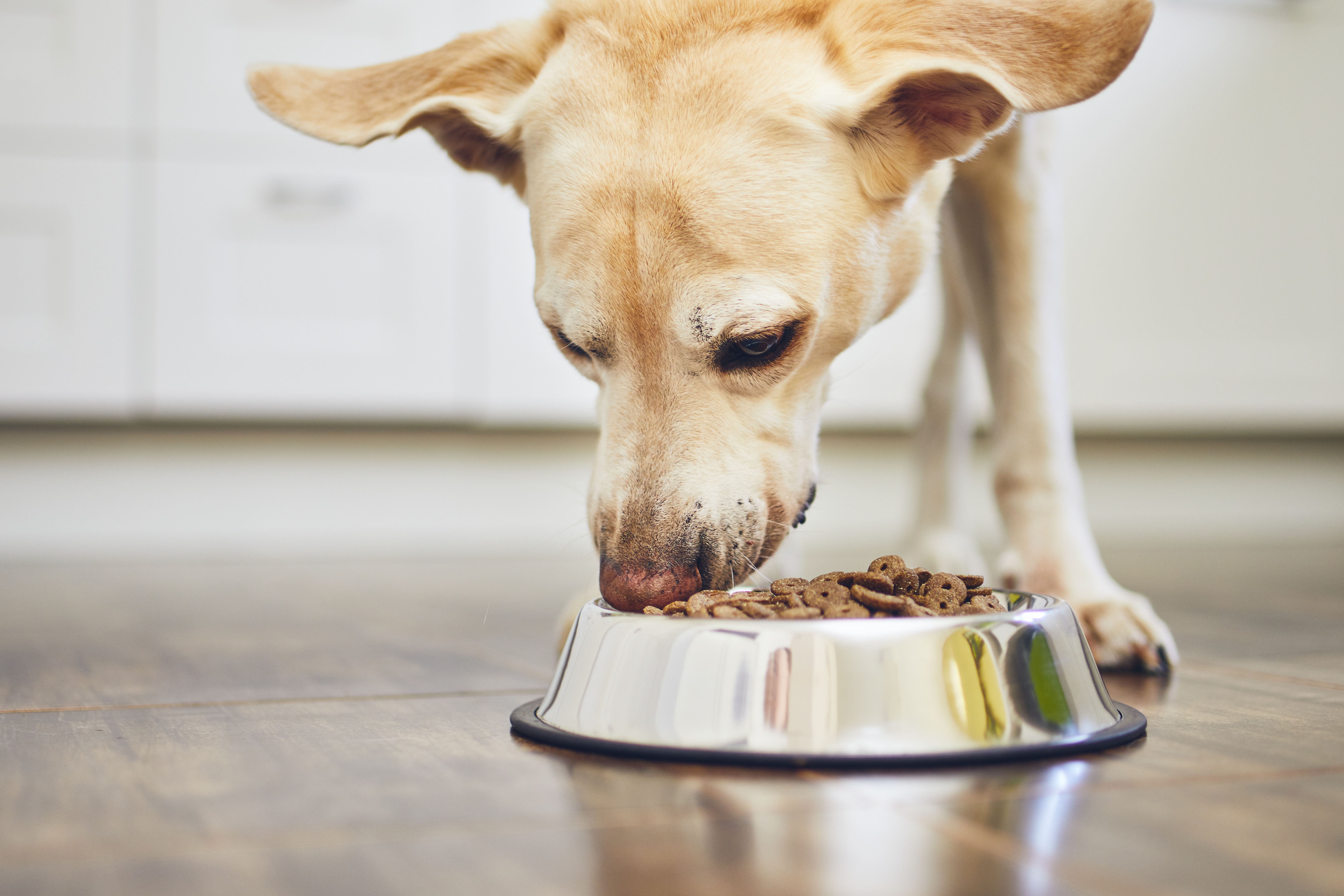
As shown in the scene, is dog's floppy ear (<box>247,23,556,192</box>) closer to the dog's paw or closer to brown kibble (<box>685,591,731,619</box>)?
brown kibble (<box>685,591,731,619</box>)

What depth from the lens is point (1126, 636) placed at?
52.2 inches

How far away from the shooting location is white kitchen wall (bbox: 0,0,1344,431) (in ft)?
9.53

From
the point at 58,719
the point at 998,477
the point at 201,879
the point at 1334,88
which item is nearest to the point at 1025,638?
the point at 201,879

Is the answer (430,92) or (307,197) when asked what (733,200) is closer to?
(430,92)

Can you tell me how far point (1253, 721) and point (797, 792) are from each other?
470mm

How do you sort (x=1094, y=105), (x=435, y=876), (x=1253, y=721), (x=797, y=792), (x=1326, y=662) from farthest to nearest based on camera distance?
(x=1094, y=105) < (x=1326, y=662) < (x=1253, y=721) < (x=797, y=792) < (x=435, y=876)

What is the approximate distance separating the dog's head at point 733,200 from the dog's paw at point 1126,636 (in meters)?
0.34

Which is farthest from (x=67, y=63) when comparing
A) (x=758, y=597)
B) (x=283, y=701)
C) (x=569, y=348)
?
(x=758, y=597)

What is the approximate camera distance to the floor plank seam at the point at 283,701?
3.68 feet

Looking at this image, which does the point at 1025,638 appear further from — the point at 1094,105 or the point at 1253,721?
the point at 1094,105

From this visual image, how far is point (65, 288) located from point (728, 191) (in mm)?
2264

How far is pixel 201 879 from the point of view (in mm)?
637

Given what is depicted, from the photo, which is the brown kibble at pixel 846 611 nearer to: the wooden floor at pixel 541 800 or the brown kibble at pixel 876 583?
the brown kibble at pixel 876 583

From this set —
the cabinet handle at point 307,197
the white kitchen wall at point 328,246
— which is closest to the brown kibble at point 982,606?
the white kitchen wall at point 328,246
